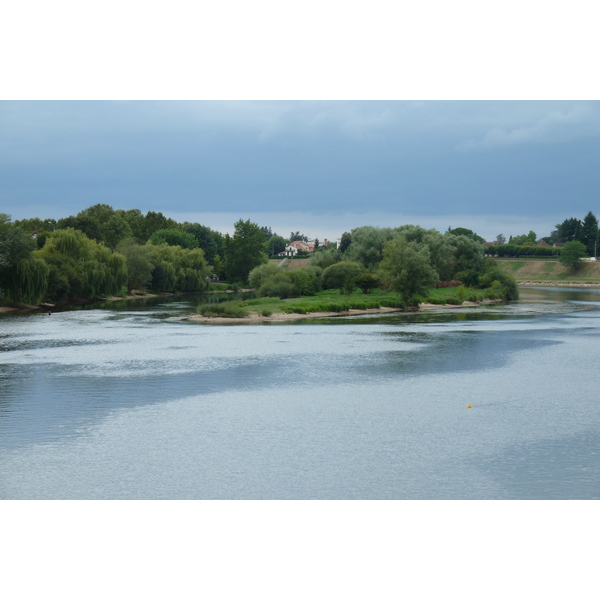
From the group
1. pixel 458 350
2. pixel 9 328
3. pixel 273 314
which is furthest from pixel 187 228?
pixel 458 350

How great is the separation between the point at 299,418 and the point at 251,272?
4849 cm

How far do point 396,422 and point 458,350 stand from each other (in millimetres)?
12835

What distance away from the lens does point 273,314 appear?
4341cm

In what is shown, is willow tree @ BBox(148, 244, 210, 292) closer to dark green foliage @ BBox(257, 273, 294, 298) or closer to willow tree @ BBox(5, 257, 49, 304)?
→ dark green foliage @ BBox(257, 273, 294, 298)

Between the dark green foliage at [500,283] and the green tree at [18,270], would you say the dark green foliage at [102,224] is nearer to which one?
the green tree at [18,270]

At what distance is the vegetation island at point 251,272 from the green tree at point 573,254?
4522 cm

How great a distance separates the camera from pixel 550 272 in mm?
112500

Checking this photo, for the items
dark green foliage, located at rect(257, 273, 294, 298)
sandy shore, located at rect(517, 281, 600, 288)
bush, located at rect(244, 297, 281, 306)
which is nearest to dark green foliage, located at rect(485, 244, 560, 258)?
sandy shore, located at rect(517, 281, 600, 288)

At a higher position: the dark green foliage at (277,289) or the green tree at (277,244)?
the green tree at (277,244)

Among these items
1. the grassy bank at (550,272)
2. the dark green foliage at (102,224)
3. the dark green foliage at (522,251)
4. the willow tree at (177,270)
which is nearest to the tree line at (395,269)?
the willow tree at (177,270)

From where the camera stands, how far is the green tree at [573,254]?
107938 mm

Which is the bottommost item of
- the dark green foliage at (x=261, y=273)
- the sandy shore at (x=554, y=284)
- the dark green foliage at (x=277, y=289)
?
the sandy shore at (x=554, y=284)

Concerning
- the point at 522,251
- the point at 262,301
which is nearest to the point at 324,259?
the point at 262,301

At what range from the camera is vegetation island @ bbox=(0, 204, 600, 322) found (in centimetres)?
4566
